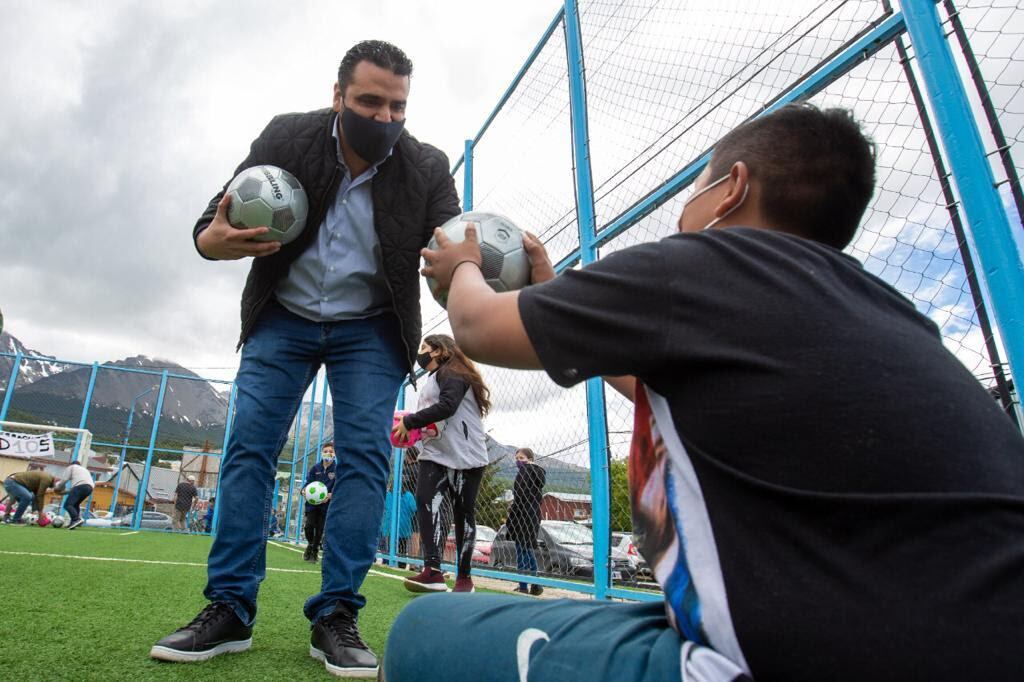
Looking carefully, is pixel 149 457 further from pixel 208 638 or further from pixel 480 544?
pixel 208 638

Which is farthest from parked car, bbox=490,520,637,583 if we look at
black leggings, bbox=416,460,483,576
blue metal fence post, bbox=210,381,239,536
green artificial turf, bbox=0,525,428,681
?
blue metal fence post, bbox=210,381,239,536

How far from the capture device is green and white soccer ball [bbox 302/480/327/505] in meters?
7.63

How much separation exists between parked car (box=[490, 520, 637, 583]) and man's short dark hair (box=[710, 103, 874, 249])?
2906 millimetres

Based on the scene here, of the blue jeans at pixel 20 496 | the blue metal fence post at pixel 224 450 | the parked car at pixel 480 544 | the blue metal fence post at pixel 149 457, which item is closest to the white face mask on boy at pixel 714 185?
the blue metal fence post at pixel 224 450

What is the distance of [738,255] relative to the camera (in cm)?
77

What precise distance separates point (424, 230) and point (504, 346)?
148 cm

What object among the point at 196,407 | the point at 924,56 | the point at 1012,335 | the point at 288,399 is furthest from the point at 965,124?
the point at 196,407

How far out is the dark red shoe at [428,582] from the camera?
12.7 ft

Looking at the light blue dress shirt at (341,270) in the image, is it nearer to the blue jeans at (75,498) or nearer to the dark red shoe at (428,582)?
the dark red shoe at (428,582)

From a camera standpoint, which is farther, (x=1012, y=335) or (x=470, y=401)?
(x=470, y=401)

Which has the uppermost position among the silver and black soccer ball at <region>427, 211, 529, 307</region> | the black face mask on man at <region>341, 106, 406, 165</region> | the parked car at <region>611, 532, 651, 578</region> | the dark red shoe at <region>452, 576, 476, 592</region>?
the black face mask on man at <region>341, 106, 406, 165</region>

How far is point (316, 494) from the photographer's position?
25.1 feet

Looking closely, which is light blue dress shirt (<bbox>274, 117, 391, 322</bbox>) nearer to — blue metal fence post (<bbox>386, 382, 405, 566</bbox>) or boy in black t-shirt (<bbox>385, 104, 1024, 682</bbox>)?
boy in black t-shirt (<bbox>385, 104, 1024, 682</bbox>)

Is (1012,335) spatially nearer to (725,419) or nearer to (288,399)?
(725,419)
